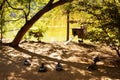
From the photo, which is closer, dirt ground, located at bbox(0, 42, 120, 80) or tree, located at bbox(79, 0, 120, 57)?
dirt ground, located at bbox(0, 42, 120, 80)

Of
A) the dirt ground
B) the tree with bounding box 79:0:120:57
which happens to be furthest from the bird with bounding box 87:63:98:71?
the tree with bounding box 79:0:120:57

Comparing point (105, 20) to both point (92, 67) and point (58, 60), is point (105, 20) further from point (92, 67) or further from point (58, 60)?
point (58, 60)

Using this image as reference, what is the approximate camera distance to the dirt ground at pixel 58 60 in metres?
5.64

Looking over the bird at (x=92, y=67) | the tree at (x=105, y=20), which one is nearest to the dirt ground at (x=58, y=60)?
the bird at (x=92, y=67)

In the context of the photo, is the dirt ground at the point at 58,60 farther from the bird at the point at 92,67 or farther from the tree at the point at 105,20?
the tree at the point at 105,20

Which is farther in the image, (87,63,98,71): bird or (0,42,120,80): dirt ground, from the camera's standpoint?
(87,63,98,71): bird

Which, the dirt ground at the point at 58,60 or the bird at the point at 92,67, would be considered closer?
the dirt ground at the point at 58,60

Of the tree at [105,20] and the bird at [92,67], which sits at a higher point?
the tree at [105,20]

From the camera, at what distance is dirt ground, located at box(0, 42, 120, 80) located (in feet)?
18.5

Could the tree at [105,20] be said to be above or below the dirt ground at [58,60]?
above

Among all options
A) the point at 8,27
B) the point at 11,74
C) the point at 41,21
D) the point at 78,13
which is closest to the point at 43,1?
the point at 41,21

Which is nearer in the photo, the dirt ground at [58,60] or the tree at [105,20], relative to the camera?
the dirt ground at [58,60]

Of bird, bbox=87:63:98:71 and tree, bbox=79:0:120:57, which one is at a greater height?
tree, bbox=79:0:120:57

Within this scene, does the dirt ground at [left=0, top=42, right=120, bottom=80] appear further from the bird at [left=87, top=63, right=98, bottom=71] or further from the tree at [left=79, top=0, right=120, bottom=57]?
the tree at [left=79, top=0, right=120, bottom=57]
